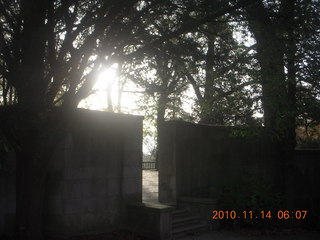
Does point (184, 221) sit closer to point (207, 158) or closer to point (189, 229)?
point (189, 229)

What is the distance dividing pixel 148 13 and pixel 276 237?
6.88 metres

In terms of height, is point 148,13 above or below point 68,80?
above

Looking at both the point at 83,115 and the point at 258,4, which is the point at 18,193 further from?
the point at 258,4

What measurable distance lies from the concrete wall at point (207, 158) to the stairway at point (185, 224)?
0.59 meters

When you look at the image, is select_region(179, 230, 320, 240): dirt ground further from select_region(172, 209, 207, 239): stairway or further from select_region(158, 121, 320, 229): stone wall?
select_region(158, 121, 320, 229): stone wall

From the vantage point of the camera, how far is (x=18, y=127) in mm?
6652


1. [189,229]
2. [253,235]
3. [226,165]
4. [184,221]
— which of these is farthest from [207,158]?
[253,235]

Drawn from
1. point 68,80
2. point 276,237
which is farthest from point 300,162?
point 68,80

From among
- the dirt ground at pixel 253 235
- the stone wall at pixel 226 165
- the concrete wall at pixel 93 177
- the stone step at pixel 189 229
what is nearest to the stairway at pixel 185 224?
the stone step at pixel 189 229

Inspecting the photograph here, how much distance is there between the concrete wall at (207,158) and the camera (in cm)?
1213

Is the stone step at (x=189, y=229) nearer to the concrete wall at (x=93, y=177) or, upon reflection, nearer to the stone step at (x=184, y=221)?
the stone step at (x=184, y=221)

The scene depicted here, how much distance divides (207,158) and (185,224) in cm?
258

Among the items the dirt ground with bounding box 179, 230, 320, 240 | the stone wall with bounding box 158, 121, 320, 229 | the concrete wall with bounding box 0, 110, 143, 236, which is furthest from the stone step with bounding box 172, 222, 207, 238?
the concrete wall with bounding box 0, 110, 143, 236

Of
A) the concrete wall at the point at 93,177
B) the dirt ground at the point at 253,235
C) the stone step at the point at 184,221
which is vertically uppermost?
the concrete wall at the point at 93,177
